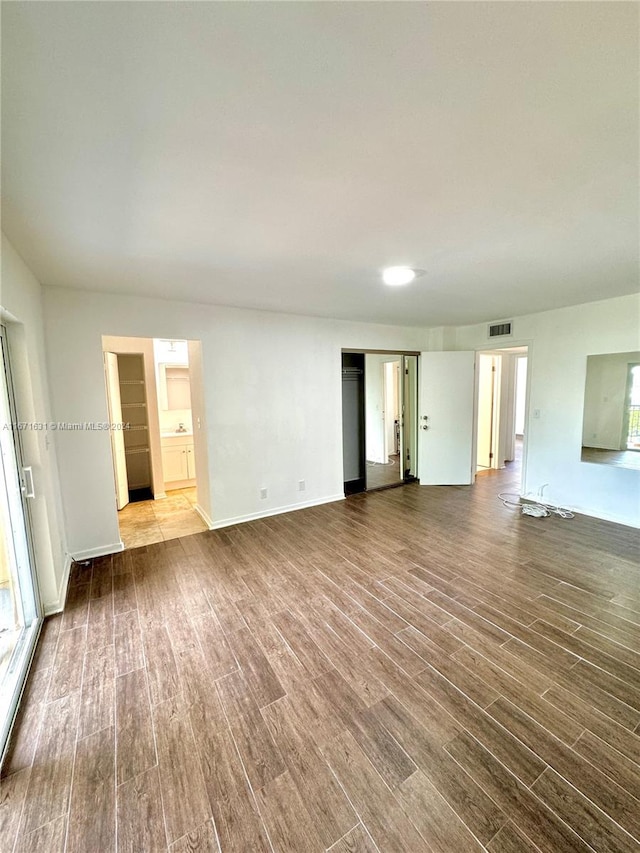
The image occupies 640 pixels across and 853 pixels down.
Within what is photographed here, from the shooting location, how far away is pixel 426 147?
129cm

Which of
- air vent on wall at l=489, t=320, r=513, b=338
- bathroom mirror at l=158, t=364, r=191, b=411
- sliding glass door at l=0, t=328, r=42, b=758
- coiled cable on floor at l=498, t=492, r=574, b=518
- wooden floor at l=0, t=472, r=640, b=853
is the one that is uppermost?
air vent on wall at l=489, t=320, r=513, b=338

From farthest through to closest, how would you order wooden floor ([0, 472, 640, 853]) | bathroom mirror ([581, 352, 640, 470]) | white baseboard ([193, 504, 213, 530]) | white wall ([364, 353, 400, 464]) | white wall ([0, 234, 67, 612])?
white wall ([364, 353, 400, 464]) → white baseboard ([193, 504, 213, 530]) → bathroom mirror ([581, 352, 640, 470]) → white wall ([0, 234, 67, 612]) → wooden floor ([0, 472, 640, 853])

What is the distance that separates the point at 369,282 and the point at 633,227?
1718 mm

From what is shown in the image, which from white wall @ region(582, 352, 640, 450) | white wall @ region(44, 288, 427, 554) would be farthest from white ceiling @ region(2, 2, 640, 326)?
white wall @ region(582, 352, 640, 450)

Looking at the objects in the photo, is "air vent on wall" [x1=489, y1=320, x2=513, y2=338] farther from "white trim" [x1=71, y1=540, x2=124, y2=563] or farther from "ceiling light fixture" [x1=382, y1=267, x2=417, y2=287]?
"white trim" [x1=71, y1=540, x2=124, y2=563]

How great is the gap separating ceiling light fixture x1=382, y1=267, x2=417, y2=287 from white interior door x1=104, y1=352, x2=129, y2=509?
3660 mm

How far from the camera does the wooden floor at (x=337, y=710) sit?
1.24 m

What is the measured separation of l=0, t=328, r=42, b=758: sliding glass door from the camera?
2.05 m

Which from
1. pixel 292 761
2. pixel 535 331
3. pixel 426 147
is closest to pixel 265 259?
pixel 426 147

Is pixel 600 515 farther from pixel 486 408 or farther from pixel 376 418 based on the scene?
pixel 376 418

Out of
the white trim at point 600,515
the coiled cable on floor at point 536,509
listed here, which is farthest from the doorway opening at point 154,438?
the white trim at point 600,515

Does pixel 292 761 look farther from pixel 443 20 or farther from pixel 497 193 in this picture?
pixel 497 193

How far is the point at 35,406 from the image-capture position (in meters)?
2.39

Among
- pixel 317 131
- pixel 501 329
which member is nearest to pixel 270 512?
pixel 317 131
